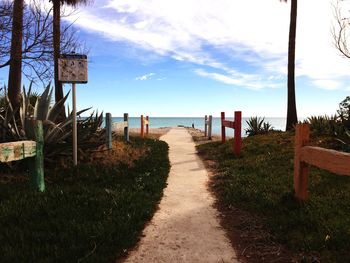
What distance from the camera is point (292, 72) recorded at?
17.8m

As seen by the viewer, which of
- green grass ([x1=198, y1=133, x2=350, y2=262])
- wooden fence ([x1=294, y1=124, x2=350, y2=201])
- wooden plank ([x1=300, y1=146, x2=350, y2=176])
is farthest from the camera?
wooden fence ([x1=294, y1=124, x2=350, y2=201])

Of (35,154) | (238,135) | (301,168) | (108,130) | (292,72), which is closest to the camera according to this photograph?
(301,168)

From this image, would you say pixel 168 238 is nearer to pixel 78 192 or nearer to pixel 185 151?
pixel 78 192

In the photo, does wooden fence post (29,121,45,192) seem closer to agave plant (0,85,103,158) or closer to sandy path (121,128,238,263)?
agave plant (0,85,103,158)

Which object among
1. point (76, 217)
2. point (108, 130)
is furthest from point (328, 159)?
point (108, 130)

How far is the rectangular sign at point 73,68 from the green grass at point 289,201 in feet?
12.0

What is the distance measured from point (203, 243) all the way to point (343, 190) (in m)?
3.23

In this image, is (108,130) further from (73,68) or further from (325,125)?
(325,125)

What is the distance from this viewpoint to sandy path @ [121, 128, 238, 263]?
13.9 ft

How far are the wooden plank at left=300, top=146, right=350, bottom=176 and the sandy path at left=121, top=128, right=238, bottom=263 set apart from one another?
1.54 metres

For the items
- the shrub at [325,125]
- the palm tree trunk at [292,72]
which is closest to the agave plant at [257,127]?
the palm tree trunk at [292,72]

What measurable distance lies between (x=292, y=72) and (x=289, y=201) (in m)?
12.8

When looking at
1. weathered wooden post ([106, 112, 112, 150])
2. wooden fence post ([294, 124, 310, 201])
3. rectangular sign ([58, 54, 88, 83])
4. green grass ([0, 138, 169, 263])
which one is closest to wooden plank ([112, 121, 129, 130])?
weathered wooden post ([106, 112, 112, 150])

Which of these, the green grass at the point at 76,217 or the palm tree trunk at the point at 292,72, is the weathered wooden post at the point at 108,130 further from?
the palm tree trunk at the point at 292,72
